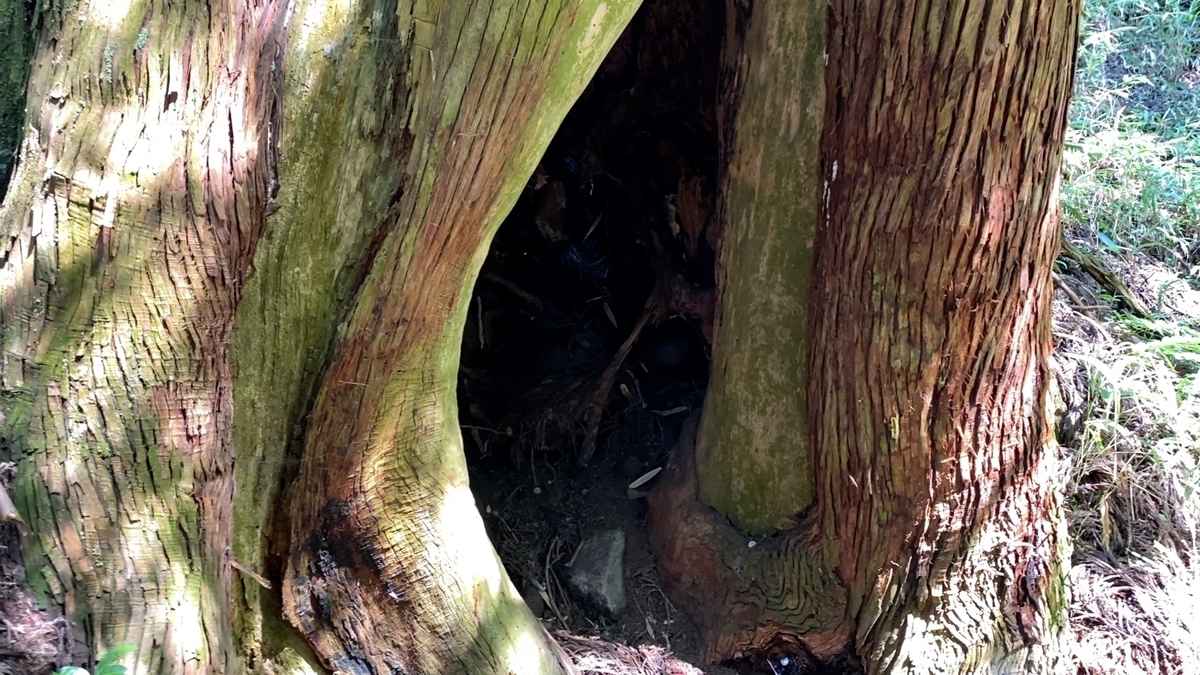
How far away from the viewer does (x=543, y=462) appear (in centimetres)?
274

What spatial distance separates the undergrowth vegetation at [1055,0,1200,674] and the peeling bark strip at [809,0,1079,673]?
519 millimetres

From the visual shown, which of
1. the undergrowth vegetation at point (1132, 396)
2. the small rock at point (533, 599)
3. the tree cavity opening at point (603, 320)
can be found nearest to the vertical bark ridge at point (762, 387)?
the tree cavity opening at point (603, 320)

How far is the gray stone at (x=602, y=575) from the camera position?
241 centimetres

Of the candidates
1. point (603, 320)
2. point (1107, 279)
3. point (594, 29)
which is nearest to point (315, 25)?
point (594, 29)

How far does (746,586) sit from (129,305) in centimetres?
158

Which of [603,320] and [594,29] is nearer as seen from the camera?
[594,29]

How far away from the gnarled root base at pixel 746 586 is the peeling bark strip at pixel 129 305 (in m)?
1.26

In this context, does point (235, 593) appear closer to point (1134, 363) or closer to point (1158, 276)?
point (1134, 363)

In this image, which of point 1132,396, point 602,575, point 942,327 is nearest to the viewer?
point 942,327

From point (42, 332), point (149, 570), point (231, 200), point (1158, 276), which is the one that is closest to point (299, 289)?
point (231, 200)

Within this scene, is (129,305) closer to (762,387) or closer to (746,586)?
(762,387)

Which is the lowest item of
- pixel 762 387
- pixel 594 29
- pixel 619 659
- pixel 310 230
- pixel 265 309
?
pixel 619 659

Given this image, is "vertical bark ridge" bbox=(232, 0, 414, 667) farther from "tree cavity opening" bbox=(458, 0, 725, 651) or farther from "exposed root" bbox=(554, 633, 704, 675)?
"tree cavity opening" bbox=(458, 0, 725, 651)

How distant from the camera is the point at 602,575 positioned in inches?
95.7
